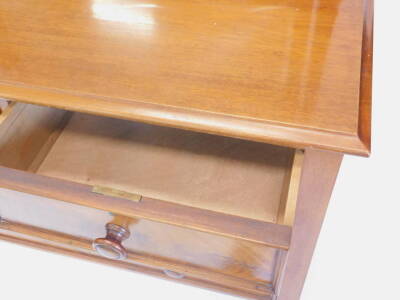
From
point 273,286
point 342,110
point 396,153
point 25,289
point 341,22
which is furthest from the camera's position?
point 396,153

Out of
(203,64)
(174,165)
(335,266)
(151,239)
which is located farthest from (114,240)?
(335,266)

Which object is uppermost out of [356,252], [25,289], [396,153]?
[396,153]

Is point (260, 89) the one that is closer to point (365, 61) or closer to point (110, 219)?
point (365, 61)

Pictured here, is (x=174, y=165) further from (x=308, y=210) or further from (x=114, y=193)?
(x=308, y=210)

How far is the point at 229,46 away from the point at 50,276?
56cm

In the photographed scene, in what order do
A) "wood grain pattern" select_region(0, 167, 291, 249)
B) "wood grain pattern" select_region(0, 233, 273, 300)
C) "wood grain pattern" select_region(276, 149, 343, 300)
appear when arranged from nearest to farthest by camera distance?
"wood grain pattern" select_region(276, 149, 343, 300), "wood grain pattern" select_region(0, 167, 291, 249), "wood grain pattern" select_region(0, 233, 273, 300)

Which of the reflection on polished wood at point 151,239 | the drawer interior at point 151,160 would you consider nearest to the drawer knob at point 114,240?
the reflection on polished wood at point 151,239

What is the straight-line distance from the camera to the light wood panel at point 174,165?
78 cm

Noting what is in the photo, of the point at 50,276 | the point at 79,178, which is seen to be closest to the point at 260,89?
the point at 79,178

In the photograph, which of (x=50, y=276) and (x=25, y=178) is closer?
(x=25, y=178)

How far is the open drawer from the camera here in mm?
622

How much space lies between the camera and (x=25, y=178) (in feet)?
2.10

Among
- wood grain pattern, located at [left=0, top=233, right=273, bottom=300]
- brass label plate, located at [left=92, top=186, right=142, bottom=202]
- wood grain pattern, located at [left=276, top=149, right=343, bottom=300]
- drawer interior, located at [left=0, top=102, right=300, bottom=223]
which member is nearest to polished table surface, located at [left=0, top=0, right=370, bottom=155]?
wood grain pattern, located at [left=276, top=149, right=343, bottom=300]

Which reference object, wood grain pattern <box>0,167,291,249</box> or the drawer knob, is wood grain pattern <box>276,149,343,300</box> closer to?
wood grain pattern <box>0,167,291,249</box>
